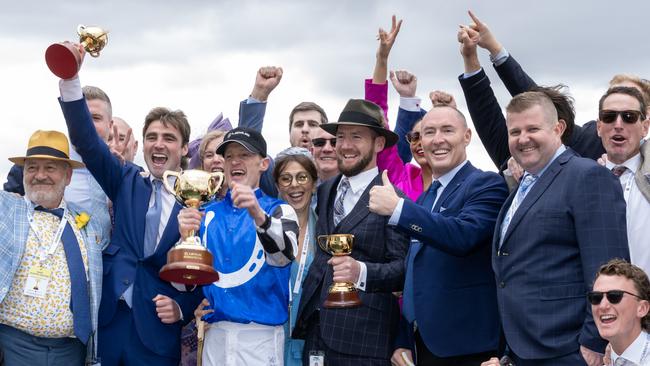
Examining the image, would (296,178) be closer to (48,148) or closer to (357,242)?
(357,242)

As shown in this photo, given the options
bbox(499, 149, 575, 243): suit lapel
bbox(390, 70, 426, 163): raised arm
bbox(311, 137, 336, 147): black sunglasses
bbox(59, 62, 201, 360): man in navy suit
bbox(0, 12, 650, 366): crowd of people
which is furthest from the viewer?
bbox(390, 70, 426, 163): raised arm

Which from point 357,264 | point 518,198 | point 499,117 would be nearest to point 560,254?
point 518,198

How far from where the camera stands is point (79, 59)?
686cm

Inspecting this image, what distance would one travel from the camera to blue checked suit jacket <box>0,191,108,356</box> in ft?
22.1

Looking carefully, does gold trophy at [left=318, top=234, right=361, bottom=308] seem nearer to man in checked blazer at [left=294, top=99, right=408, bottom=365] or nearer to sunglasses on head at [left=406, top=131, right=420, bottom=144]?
man in checked blazer at [left=294, top=99, right=408, bottom=365]

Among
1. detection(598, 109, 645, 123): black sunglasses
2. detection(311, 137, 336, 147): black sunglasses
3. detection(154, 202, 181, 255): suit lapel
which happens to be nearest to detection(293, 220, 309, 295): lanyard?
detection(154, 202, 181, 255): suit lapel

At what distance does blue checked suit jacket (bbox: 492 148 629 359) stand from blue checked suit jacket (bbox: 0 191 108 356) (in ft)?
11.4

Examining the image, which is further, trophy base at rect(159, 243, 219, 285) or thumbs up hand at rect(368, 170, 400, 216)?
trophy base at rect(159, 243, 219, 285)

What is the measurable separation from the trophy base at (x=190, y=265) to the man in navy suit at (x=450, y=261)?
4.18ft

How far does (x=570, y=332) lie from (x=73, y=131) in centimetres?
434

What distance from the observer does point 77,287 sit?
6918 millimetres

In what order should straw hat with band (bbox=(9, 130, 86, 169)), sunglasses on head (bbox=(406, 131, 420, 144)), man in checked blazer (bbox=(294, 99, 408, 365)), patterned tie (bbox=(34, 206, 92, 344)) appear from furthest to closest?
sunglasses on head (bbox=(406, 131, 420, 144))
straw hat with band (bbox=(9, 130, 86, 169))
patterned tie (bbox=(34, 206, 92, 344))
man in checked blazer (bbox=(294, 99, 408, 365))

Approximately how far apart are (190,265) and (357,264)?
123 centimetres

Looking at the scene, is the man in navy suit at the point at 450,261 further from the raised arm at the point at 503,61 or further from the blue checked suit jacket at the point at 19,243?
the blue checked suit jacket at the point at 19,243
